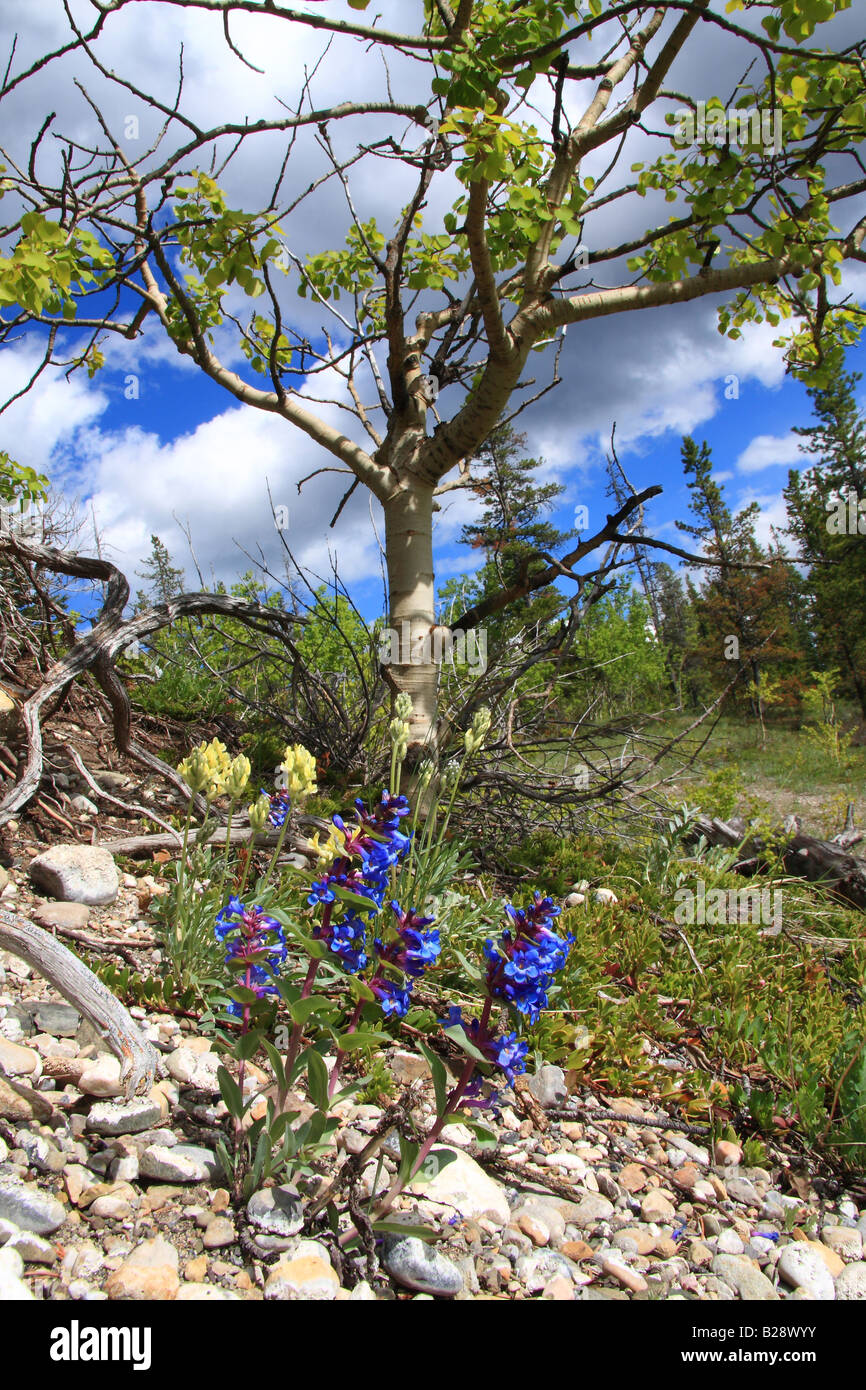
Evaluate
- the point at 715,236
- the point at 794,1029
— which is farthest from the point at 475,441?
the point at 794,1029

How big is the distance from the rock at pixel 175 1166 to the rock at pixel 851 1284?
69.6 inches

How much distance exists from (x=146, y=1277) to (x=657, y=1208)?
1.55m

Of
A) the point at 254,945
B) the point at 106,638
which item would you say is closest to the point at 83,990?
the point at 254,945

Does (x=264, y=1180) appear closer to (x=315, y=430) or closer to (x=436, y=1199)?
(x=436, y=1199)

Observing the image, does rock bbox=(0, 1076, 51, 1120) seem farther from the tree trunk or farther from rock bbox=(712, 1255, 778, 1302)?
the tree trunk

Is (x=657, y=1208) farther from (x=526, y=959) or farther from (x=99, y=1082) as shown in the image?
(x=99, y=1082)

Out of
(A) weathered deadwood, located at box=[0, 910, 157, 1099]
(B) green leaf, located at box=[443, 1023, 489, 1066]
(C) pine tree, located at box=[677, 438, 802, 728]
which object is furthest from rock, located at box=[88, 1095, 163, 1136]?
(C) pine tree, located at box=[677, 438, 802, 728]

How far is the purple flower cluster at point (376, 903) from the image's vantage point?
1.80 meters

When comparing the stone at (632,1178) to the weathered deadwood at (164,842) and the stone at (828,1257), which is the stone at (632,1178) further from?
the weathered deadwood at (164,842)

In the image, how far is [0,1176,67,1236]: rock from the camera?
1562 millimetres

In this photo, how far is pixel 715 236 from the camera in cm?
486

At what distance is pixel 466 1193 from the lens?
205cm

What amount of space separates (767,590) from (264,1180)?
35.4 m

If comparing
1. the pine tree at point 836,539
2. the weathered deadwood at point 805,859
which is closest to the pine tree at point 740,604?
the pine tree at point 836,539
